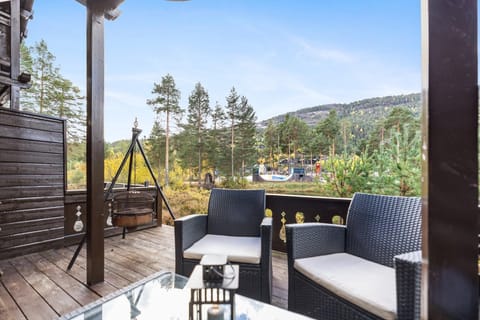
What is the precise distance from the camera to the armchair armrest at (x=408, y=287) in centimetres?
108

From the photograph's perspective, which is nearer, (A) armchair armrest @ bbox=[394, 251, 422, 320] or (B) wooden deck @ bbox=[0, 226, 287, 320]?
(A) armchair armrest @ bbox=[394, 251, 422, 320]

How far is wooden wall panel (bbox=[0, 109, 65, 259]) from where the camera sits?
9.91ft

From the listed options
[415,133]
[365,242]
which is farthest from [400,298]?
[415,133]

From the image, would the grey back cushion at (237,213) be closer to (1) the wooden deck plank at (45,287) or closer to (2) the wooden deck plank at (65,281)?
(2) the wooden deck plank at (65,281)

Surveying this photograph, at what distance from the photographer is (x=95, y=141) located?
233 centimetres

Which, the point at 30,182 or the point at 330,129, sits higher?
the point at 330,129

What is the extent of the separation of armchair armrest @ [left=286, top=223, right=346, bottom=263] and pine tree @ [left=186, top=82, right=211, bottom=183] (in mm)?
9263

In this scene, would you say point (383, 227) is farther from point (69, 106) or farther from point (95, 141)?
point (69, 106)

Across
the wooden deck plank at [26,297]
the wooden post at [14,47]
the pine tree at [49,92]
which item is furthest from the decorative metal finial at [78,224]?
the pine tree at [49,92]

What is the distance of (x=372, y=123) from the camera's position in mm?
5590

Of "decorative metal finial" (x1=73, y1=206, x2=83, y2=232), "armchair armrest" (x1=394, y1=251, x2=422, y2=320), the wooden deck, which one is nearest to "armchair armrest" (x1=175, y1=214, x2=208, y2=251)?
the wooden deck

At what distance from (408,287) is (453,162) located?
23.8 inches

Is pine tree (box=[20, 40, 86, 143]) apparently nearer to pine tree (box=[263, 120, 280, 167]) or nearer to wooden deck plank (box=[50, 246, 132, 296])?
wooden deck plank (box=[50, 246, 132, 296])

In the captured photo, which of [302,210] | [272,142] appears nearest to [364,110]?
[272,142]
